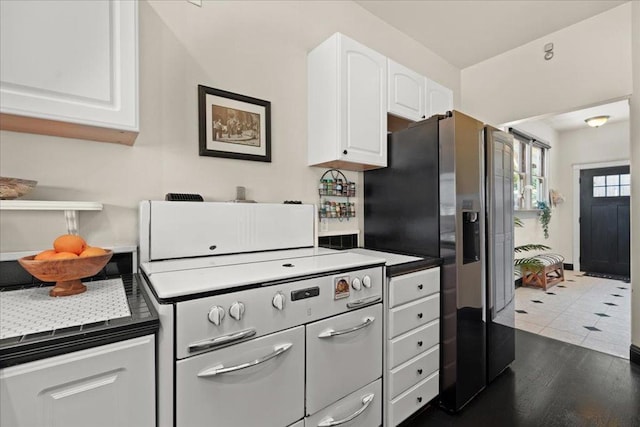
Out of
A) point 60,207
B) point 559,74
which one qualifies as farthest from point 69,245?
point 559,74

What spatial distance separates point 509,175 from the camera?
2328 mm

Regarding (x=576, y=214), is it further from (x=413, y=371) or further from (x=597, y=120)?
(x=413, y=371)

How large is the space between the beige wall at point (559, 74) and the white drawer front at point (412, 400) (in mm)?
2703

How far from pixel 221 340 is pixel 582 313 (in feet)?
14.1

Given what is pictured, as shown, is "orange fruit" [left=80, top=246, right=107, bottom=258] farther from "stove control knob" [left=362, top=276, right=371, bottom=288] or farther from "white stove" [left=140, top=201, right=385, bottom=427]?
"stove control knob" [left=362, top=276, right=371, bottom=288]

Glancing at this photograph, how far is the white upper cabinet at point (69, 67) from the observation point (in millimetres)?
1012

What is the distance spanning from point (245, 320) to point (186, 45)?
1506 mm

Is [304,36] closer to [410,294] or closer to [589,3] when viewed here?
[410,294]

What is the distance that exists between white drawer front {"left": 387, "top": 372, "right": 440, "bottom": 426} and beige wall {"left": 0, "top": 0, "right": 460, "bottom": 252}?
3.79ft

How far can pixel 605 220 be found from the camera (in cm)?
564

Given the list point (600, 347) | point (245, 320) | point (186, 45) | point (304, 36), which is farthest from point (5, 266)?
point (600, 347)

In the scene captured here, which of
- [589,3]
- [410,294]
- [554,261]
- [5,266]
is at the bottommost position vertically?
[554,261]

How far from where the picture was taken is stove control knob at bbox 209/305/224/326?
0.99 metres

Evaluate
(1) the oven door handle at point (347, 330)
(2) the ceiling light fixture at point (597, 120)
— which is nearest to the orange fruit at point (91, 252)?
(1) the oven door handle at point (347, 330)
